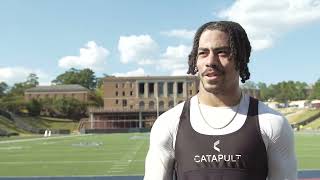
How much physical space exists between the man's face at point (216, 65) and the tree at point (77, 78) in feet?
453

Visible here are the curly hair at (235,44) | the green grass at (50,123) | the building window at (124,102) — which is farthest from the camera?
the building window at (124,102)

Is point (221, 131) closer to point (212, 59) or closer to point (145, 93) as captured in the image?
point (212, 59)

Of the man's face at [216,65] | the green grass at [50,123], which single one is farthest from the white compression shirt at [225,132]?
the green grass at [50,123]

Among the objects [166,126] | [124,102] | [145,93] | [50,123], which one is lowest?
[50,123]

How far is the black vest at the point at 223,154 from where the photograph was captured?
2.05 m

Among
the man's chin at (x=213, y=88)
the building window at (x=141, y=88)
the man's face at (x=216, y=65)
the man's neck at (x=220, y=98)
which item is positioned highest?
the man's face at (x=216, y=65)

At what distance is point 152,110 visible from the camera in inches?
3996

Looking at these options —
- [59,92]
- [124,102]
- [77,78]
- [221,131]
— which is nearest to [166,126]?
[221,131]

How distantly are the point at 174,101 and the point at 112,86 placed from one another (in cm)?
1293

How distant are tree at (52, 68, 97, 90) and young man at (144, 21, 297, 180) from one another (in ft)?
453

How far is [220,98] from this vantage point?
2176mm

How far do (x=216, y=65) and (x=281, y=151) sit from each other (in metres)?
0.42

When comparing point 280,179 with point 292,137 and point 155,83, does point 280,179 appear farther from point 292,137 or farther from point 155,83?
point 155,83

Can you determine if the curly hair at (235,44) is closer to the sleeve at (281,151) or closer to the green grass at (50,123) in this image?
the sleeve at (281,151)
